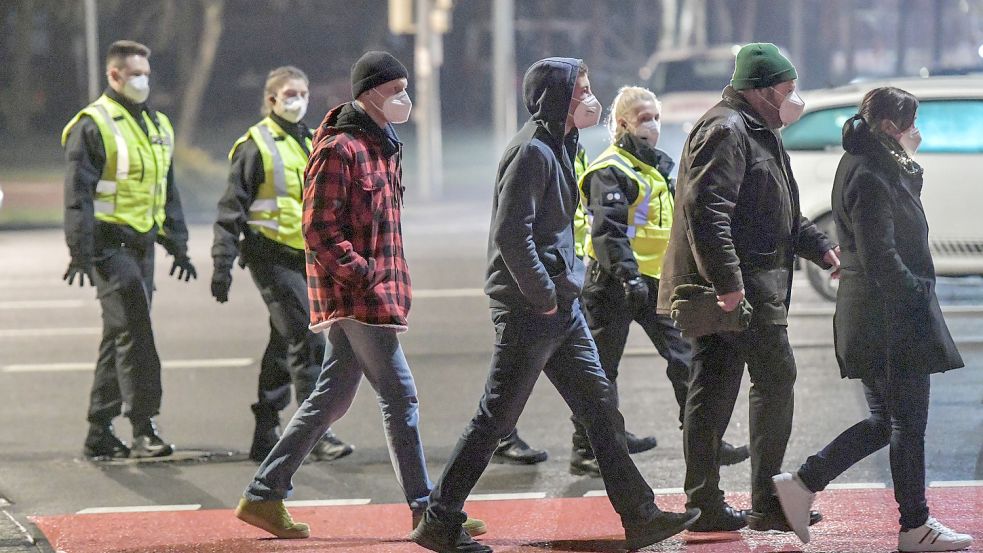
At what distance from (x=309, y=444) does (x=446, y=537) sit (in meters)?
0.69

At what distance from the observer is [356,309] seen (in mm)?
5320

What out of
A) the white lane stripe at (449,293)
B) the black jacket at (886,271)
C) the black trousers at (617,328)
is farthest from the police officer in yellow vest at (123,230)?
the white lane stripe at (449,293)

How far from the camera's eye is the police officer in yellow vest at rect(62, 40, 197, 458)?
23.6ft

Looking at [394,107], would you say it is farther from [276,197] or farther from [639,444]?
[639,444]

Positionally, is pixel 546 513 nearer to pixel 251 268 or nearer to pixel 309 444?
pixel 309 444

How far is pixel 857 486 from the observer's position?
6.29 metres

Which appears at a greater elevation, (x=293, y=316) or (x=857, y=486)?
A: (x=293, y=316)

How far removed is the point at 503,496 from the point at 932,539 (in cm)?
194

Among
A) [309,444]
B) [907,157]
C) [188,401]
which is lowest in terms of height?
[188,401]

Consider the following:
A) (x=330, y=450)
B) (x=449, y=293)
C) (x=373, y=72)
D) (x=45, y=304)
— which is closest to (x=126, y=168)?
(x=330, y=450)

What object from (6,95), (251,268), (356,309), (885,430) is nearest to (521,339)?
(356,309)

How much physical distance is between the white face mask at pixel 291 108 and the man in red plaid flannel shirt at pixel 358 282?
5.16 ft

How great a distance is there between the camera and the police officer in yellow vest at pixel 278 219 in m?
6.99

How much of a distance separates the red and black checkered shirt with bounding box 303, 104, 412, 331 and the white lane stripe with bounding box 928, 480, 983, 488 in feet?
8.04
